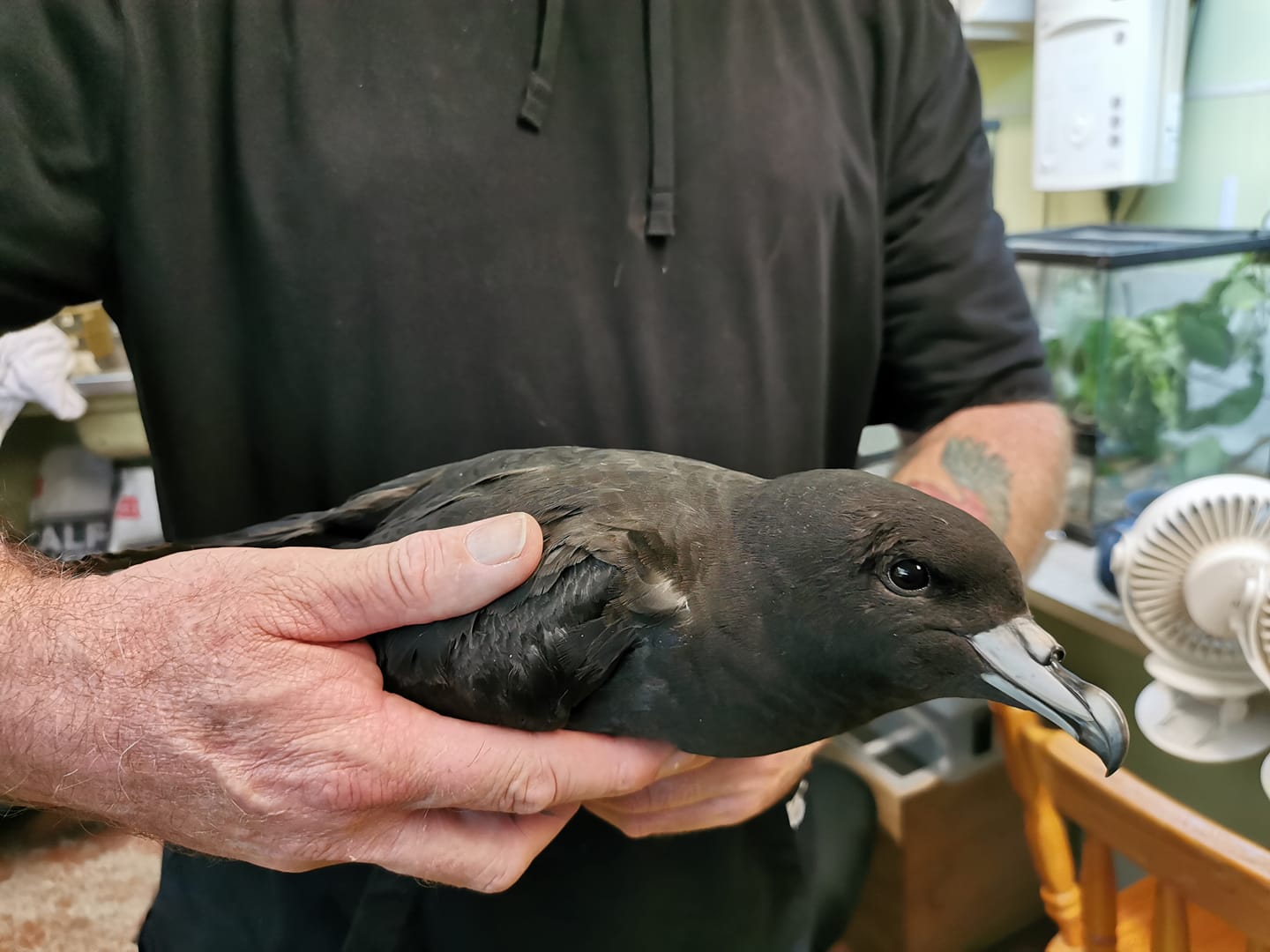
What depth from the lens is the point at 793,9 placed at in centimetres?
104

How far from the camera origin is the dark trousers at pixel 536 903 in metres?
0.99

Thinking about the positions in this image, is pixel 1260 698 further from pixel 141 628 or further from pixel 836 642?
pixel 141 628

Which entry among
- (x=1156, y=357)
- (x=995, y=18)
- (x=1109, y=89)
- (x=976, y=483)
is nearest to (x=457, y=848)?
(x=976, y=483)

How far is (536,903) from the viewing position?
40.4 inches

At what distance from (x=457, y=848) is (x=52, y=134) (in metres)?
0.76

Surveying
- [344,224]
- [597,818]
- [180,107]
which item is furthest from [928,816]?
[180,107]

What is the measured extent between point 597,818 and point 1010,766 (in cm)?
88

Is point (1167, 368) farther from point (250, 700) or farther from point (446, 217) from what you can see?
point (250, 700)

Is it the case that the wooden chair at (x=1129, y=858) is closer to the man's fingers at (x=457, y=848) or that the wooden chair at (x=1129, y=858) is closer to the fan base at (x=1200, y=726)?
the fan base at (x=1200, y=726)

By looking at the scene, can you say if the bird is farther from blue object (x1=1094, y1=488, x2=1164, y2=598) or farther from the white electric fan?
blue object (x1=1094, y1=488, x2=1164, y2=598)

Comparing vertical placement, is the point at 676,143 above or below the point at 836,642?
above

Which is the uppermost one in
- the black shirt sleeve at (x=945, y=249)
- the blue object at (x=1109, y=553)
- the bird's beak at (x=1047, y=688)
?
the black shirt sleeve at (x=945, y=249)

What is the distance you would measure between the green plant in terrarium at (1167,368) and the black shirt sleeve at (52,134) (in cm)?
189

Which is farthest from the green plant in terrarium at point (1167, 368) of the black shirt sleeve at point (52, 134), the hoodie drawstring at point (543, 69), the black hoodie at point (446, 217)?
the black shirt sleeve at point (52, 134)
